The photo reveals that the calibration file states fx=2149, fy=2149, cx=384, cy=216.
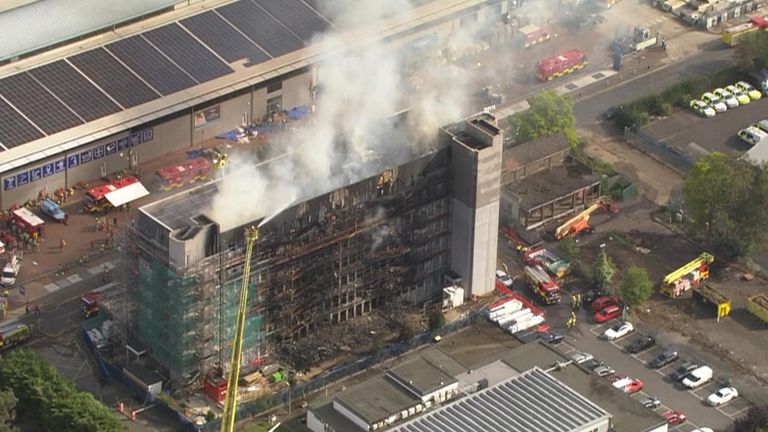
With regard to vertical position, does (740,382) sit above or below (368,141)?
below

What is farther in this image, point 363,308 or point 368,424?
point 363,308

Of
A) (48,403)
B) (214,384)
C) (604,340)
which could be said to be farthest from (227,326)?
(604,340)

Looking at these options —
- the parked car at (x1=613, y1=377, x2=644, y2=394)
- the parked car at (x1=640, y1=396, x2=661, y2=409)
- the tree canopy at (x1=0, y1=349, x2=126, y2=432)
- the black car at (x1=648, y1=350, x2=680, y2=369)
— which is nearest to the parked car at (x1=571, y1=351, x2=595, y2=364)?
the parked car at (x1=613, y1=377, x2=644, y2=394)

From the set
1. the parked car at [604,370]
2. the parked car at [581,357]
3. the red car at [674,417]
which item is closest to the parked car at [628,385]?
the parked car at [604,370]

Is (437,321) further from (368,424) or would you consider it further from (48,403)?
(48,403)

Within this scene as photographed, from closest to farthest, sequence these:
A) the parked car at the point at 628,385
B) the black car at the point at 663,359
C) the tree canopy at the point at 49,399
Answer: the tree canopy at the point at 49,399 → the parked car at the point at 628,385 → the black car at the point at 663,359

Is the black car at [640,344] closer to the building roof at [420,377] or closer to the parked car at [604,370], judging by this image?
the parked car at [604,370]
